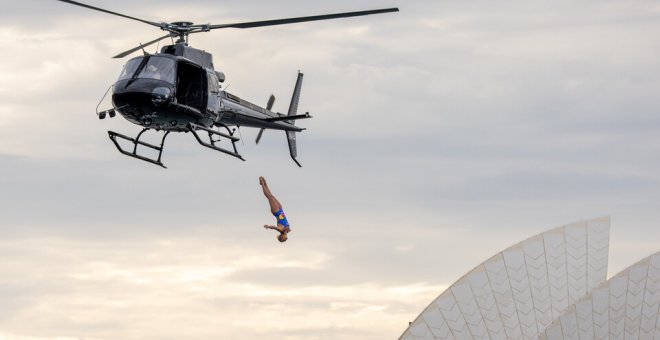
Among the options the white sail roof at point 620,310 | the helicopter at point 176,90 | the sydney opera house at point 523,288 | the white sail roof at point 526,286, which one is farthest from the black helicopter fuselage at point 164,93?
the white sail roof at point 526,286

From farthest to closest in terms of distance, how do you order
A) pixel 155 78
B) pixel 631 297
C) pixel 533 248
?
pixel 533 248 → pixel 631 297 → pixel 155 78

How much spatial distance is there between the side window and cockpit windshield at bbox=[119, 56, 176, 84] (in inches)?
74.6

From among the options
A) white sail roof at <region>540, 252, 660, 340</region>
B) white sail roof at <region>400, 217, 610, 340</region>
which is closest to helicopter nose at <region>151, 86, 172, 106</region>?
white sail roof at <region>540, 252, 660, 340</region>

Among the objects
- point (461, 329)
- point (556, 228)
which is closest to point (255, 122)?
point (461, 329)

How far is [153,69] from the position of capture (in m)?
42.3

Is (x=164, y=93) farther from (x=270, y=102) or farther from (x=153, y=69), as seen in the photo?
(x=270, y=102)

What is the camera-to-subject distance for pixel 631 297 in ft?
238

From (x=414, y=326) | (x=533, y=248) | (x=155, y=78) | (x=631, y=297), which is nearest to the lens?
(x=155, y=78)

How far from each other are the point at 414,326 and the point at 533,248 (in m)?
10.8

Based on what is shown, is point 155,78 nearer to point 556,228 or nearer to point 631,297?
point 631,297

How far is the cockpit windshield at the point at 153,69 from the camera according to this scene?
4216 centimetres

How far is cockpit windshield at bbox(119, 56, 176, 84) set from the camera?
42156 millimetres

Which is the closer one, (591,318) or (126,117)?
(126,117)

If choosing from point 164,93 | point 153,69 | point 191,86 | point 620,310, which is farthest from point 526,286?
point 164,93
